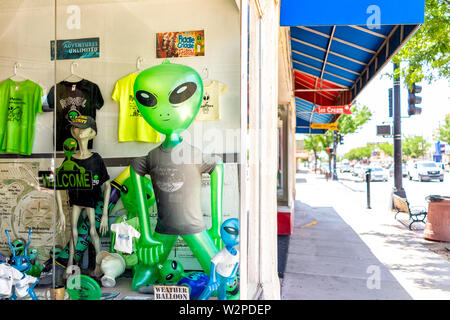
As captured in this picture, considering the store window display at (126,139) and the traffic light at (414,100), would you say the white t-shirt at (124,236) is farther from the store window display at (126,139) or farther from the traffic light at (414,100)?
the traffic light at (414,100)

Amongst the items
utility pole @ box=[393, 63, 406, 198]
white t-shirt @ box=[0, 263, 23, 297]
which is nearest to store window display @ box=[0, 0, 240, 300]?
white t-shirt @ box=[0, 263, 23, 297]

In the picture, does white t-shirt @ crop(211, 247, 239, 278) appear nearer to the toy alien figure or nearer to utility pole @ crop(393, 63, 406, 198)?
the toy alien figure

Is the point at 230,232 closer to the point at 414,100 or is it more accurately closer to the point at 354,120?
the point at 414,100

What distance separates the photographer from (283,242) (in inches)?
295

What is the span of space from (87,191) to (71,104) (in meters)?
0.74

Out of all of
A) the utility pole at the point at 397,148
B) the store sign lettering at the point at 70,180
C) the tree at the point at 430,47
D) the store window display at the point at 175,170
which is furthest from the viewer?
the utility pole at the point at 397,148

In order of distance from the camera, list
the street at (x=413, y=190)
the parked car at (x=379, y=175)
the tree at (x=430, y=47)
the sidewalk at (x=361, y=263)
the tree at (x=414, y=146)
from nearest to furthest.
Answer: the sidewalk at (x=361, y=263) < the tree at (x=430, y=47) < the street at (x=413, y=190) < the parked car at (x=379, y=175) < the tree at (x=414, y=146)

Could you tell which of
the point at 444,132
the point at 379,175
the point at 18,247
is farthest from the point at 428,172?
the point at 18,247

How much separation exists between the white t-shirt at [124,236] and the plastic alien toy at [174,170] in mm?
122

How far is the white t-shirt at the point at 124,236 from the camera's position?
123 inches

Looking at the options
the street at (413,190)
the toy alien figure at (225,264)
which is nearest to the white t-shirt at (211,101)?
the toy alien figure at (225,264)

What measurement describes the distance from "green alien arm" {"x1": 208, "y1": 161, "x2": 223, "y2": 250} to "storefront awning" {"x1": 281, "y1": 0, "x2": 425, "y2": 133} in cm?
213

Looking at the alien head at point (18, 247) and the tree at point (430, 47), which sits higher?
the tree at point (430, 47)
